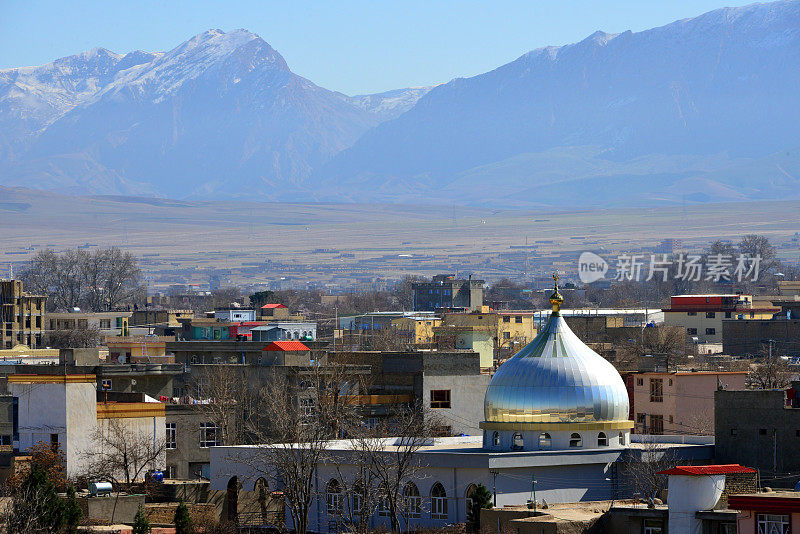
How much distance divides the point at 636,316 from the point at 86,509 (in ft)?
272

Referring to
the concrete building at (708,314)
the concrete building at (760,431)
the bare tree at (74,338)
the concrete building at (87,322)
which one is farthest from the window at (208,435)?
the concrete building at (87,322)

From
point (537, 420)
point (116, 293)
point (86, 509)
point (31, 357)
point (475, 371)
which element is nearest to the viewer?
point (86, 509)

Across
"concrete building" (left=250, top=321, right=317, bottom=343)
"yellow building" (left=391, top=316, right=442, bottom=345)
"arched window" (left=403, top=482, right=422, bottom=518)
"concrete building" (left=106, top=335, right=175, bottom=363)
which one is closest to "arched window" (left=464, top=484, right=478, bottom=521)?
"arched window" (left=403, top=482, right=422, bottom=518)

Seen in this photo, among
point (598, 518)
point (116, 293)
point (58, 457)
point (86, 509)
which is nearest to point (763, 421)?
point (598, 518)

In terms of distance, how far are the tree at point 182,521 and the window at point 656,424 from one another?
60.4 feet

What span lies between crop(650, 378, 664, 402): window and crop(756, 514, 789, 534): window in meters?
26.2

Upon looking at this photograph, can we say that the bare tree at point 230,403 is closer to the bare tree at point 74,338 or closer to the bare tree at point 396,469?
the bare tree at point 396,469

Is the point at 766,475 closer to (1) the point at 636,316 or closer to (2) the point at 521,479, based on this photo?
(2) the point at 521,479

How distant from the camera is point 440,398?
186ft

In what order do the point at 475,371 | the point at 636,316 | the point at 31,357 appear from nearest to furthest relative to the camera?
the point at 475,371, the point at 31,357, the point at 636,316

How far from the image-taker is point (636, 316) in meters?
120

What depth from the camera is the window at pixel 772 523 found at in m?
29.3

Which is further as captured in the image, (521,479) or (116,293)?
(116,293)

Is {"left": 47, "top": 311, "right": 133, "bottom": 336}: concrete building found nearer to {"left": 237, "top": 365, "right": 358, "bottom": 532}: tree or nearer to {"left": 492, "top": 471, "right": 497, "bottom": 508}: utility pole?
{"left": 237, "top": 365, "right": 358, "bottom": 532}: tree
